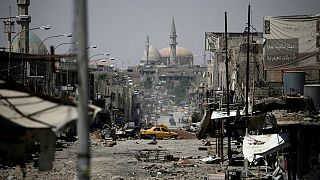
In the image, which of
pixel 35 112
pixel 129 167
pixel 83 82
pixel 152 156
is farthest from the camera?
pixel 152 156

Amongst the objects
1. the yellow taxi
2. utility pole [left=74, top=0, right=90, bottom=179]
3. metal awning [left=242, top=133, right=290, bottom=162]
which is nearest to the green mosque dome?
the yellow taxi

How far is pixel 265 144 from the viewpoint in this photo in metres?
17.2

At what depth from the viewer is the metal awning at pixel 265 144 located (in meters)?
16.9

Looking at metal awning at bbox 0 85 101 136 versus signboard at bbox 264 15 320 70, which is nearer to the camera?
metal awning at bbox 0 85 101 136


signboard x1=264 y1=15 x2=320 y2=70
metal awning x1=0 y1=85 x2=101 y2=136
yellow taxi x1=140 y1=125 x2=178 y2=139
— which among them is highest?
signboard x1=264 y1=15 x2=320 y2=70

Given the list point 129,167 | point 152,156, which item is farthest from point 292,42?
point 129,167

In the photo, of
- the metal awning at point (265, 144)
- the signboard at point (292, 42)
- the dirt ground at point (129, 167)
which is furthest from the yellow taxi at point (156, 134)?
the metal awning at point (265, 144)

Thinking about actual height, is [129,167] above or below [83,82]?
below

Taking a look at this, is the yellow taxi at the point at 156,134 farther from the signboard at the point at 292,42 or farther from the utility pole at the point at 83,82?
the utility pole at the point at 83,82

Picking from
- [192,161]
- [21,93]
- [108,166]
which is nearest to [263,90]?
[192,161]

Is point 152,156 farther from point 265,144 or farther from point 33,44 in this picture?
point 33,44

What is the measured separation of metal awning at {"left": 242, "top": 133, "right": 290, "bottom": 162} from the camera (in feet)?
55.5

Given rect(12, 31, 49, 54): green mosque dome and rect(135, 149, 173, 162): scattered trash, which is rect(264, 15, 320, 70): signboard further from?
rect(12, 31, 49, 54): green mosque dome

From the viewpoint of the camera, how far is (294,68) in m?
37.6
